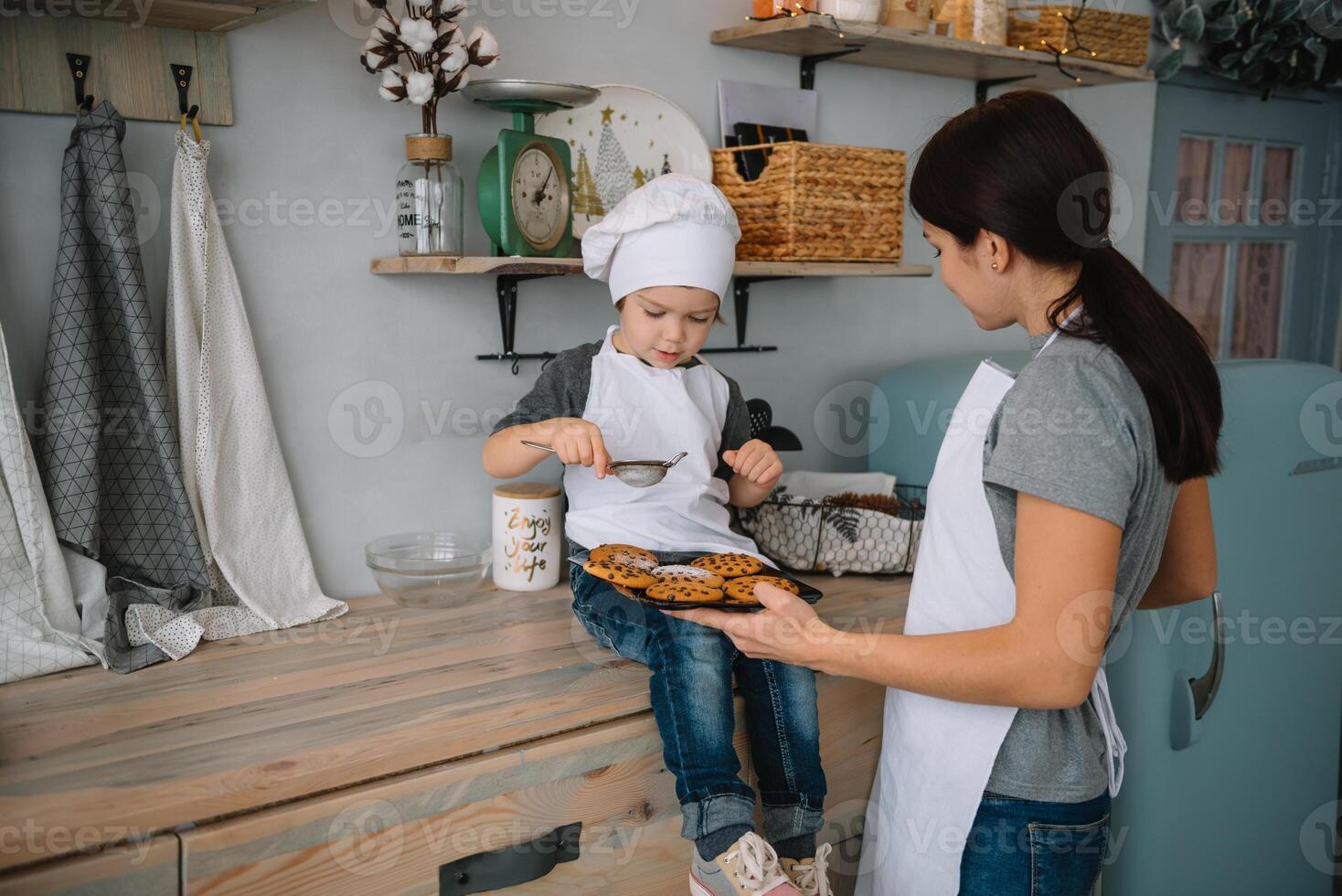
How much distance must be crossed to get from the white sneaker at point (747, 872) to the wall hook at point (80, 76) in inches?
51.3

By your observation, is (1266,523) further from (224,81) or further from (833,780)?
(224,81)

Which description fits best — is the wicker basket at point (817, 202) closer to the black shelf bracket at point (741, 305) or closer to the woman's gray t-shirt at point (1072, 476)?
the black shelf bracket at point (741, 305)

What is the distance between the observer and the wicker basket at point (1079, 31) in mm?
2301

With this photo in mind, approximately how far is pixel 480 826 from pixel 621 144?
124 cm

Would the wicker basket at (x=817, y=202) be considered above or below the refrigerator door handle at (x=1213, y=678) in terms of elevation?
above

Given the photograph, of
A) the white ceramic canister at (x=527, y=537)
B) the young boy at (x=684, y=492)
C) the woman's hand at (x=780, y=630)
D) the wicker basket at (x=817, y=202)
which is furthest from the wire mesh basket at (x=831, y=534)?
the woman's hand at (x=780, y=630)

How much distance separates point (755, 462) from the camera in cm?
174

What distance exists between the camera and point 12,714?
1.34 meters

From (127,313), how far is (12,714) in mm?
549

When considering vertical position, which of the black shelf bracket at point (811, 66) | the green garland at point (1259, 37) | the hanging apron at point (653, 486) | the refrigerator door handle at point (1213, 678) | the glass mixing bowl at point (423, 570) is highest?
the green garland at point (1259, 37)

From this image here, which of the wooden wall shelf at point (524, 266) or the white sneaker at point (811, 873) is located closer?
the white sneaker at point (811, 873)

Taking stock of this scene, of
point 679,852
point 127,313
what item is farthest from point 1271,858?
point 127,313

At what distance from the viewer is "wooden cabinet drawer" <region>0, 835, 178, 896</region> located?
3.41 ft

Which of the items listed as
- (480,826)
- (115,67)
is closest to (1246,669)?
(480,826)
